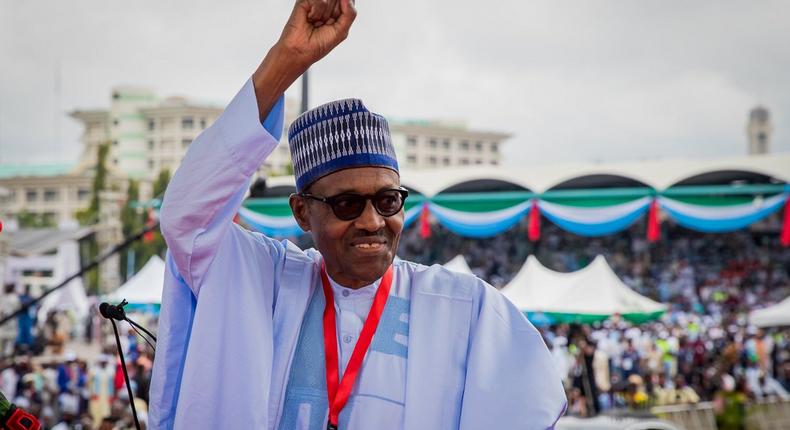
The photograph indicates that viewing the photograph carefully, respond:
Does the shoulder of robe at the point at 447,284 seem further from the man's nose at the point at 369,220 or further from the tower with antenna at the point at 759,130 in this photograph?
the tower with antenna at the point at 759,130

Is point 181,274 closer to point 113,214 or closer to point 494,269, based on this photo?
point 494,269

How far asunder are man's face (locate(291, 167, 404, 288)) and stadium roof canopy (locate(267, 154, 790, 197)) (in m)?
19.2

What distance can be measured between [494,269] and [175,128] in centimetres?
5033

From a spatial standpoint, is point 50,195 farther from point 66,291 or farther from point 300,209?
point 300,209

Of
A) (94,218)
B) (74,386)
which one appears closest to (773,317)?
(74,386)

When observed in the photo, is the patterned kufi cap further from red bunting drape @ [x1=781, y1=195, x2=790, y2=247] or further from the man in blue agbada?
red bunting drape @ [x1=781, y1=195, x2=790, y2=247]

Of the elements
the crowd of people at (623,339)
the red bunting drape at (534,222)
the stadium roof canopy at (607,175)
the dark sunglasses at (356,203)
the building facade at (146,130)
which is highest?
the building facade at (146,130)

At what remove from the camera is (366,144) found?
1.90m

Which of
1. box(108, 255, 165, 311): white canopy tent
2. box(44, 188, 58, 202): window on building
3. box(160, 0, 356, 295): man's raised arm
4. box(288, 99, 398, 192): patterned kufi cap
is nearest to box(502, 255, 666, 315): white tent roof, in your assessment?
box(108, 255, 165, 311): white canopy tent

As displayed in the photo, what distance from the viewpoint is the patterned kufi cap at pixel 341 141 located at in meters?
1.89

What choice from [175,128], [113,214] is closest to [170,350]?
[113,214]

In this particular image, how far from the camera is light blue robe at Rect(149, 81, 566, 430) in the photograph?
5.57ft

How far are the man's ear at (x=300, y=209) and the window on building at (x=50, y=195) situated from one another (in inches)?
3264

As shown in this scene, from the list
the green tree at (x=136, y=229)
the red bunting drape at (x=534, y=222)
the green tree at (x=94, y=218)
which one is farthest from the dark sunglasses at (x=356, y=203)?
the green tree at (x=94, y=218)
